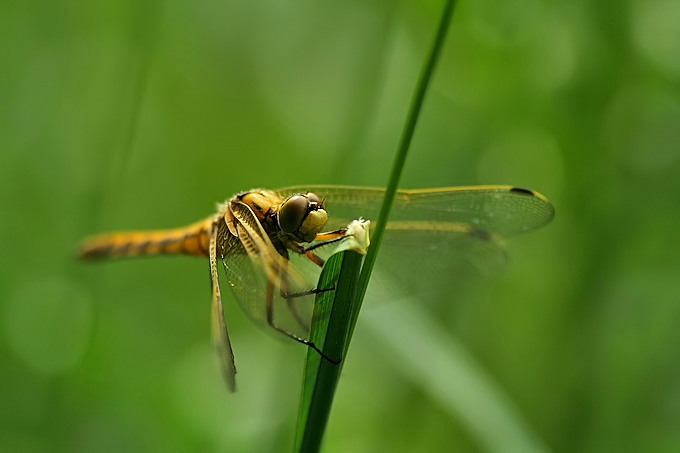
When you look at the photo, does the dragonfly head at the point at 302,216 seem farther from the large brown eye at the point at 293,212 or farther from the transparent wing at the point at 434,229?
the transparent wing at the point at 434,229

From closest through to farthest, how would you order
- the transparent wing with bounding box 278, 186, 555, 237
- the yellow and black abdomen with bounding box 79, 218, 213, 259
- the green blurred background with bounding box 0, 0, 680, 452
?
the transparent wing with bounding box 278, 186, 555, 237, the green blurred background with bounding box 0, 0, 680, 452, the yellow and black abdomen with bounding box 79, 218, 213, 259

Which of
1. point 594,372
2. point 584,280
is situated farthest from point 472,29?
point 594,372

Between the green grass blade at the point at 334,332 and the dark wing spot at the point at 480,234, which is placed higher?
the green grass blade at the point at 334,332

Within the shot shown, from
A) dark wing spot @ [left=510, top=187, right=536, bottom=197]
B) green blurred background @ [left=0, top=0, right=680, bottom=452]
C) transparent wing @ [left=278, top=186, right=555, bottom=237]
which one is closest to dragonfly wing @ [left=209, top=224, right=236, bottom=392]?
transparent wing @ [left=278, top=186, right=555, bottom=237]

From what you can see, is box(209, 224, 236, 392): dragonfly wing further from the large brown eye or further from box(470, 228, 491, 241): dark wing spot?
box(470, 228, 491, 241): dark wing spot

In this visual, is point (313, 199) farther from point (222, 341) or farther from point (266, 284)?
point (222, 341)

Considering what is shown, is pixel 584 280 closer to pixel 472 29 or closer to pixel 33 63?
pixel 472 29

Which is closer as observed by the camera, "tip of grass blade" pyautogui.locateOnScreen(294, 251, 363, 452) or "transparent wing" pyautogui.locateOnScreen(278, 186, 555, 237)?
"tip of grass blade" pyautogui.locateOnScreen(294, 251, 363, 452)

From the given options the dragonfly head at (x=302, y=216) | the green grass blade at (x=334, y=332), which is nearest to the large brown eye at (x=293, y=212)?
the dragonfly head at (x=302, y=216)
